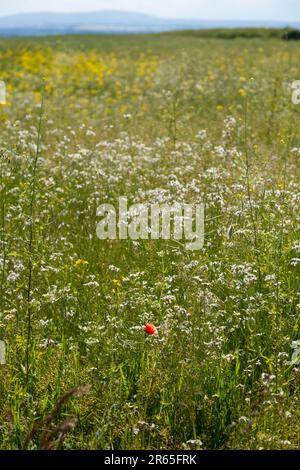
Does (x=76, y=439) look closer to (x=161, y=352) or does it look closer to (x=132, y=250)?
(x=161, y=352)

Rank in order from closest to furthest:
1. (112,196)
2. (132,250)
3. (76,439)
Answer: (76,439) < (132,250) < (112,196)

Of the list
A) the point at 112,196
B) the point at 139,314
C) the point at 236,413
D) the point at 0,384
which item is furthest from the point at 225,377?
the point at 112,196

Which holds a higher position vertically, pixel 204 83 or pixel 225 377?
pixel 204 83

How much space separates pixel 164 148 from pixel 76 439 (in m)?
4.03

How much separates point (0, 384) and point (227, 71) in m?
12.2

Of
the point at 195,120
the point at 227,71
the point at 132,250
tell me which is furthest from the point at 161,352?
the point at 227,71

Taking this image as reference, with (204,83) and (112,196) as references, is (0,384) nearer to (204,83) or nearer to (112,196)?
(112,196)

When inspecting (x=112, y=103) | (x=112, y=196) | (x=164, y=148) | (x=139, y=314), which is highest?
(x=112, y=103)

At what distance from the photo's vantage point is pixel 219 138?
736 centimetres

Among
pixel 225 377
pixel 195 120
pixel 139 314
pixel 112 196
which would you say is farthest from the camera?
pixel 195 120

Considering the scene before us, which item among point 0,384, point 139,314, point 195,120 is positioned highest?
point 195,120

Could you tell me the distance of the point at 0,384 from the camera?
3441 millimetres

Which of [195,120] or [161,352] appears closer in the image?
[161,352]

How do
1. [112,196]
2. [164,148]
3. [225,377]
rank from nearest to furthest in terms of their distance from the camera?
[225,377] < [112,196] < [164,148]
